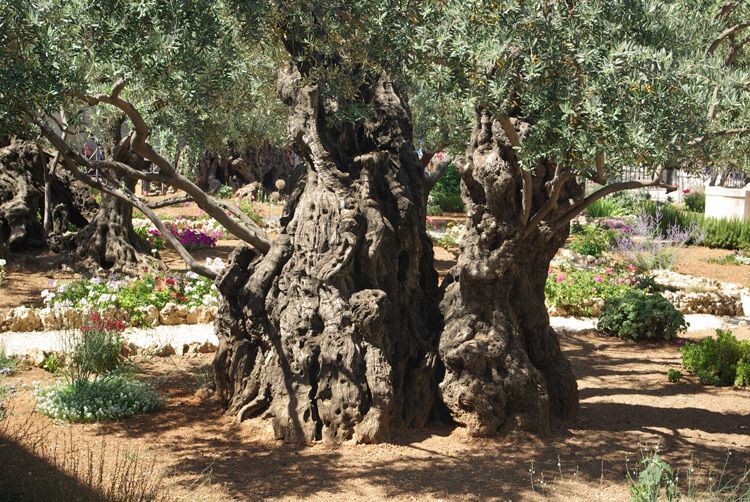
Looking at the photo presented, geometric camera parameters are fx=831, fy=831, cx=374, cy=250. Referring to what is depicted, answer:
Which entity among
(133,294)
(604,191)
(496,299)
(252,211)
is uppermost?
(252,211)

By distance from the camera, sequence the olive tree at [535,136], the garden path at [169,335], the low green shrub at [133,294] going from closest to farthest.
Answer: the olive tree at [535,136], the garden path at [169,335], the low green shrub at [133,294]

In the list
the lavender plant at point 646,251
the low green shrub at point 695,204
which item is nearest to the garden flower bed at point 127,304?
the lavender plant at point 646,251

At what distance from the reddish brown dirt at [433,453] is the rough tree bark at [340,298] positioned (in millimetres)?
263

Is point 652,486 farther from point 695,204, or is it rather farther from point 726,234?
point 695,204

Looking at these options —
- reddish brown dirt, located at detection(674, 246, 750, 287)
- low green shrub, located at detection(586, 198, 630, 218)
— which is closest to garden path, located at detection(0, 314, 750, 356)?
reddish brown dirt, located at detection(674, 246, 750, 287)

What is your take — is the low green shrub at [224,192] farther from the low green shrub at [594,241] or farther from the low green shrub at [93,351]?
the low green shrub at [93,351]

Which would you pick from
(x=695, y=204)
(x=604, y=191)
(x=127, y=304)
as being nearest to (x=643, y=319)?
(x=604, y=191)

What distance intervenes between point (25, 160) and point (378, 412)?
36.0 feet

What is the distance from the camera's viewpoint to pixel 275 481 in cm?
571

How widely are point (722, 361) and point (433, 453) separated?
394 centimetres

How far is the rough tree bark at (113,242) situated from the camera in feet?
44.5

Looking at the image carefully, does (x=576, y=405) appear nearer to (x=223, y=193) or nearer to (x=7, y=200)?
(x=7, y=200)

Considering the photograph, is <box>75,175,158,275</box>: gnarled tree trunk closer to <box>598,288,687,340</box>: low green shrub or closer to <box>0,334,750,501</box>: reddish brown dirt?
<box>0,334,750,501</box>: reddish brown dirt

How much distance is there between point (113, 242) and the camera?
45.1 ft
